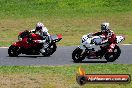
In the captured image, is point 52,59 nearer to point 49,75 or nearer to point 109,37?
point 109,37

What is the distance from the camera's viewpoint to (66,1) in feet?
175

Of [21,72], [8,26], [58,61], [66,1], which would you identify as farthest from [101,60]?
[66,1]

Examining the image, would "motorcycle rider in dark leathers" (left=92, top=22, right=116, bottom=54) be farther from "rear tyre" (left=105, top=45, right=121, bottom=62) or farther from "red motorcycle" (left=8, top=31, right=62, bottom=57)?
"red motorcycle" (left=8, top=31, right=62, bottom=57)

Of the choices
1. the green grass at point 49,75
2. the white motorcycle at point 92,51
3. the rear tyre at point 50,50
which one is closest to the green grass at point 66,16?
the rear tyre at point 50,50

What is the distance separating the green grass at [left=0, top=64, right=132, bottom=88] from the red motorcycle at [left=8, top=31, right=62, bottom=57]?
377 centimetres

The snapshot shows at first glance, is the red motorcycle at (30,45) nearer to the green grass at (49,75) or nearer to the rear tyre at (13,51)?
the rear tyre at (13,51)

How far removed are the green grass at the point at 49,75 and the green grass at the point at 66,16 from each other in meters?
14.3

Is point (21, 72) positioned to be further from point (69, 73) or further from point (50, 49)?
point (50, 49)

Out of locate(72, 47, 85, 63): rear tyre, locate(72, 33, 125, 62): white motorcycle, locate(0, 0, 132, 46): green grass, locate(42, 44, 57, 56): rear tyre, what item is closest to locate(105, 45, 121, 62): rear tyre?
locate(72, 33, 125, 62): white motorcycle

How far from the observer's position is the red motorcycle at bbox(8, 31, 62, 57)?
80.9 feet

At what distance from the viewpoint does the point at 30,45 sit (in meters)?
24.8

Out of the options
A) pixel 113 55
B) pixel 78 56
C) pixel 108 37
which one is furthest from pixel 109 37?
pixel 78 56

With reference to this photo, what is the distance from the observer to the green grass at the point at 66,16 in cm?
4062

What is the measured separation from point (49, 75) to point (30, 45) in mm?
6476
